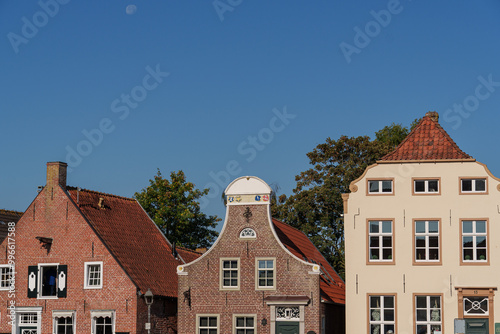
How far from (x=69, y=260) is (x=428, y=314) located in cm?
1759

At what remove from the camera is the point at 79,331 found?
41.7 metres

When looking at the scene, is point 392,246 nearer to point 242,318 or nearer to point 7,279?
point 242,318

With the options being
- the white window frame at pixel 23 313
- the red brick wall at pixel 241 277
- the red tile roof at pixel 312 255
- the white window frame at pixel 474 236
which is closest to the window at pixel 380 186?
the white window frame at pixel 474 236

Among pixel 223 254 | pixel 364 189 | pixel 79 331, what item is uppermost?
pixel 364 189

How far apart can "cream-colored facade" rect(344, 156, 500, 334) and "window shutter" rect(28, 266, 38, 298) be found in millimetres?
15634

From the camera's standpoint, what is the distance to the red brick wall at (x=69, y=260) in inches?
1615

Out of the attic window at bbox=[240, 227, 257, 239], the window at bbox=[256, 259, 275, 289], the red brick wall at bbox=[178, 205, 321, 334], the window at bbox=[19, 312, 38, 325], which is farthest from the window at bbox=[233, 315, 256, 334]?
the window at bbox=[19, 312, 38, 325]

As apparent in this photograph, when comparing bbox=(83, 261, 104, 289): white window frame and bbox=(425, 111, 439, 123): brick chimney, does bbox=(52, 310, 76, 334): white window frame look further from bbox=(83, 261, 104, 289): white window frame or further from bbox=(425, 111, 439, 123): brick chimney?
bbox=(425, 111, 439, 123): brick chimney

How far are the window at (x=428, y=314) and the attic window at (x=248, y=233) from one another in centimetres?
798

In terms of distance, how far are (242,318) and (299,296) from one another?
295 centimetres

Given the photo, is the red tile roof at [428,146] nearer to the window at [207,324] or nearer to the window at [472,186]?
the window at [472,186]

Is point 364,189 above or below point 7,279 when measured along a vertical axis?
above

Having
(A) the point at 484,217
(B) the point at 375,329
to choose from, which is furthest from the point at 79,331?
(A) the point at 484,217

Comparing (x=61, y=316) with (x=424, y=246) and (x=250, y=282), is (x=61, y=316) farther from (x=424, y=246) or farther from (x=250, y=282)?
(x=424, y=246)
